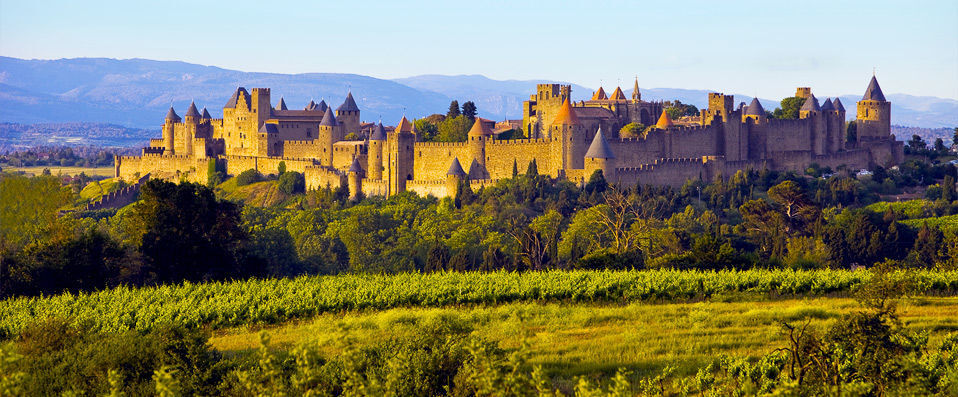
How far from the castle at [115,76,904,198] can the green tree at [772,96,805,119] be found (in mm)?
1591

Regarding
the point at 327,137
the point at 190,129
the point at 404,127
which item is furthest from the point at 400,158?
the point at 190,129

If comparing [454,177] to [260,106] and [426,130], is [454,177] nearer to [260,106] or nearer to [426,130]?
[426,130]

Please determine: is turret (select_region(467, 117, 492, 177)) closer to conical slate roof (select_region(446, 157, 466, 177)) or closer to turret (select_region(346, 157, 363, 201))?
conical slate roof (select_region(446, 157, 466, 177))

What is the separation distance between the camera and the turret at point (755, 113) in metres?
62.3

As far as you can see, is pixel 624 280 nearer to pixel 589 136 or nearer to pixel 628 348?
pixel 628 348

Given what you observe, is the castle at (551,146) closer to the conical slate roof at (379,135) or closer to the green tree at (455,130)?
the conical slate roof at (379,135)

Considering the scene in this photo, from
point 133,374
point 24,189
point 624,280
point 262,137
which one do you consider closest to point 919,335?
point 624,280

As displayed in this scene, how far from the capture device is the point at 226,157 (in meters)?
71.3

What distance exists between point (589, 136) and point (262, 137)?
23251mm

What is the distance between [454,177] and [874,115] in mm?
27889

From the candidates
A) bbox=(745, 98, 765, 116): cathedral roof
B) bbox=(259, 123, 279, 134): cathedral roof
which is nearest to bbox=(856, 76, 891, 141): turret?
bbox=(745, 98, 765, 116): cathedral roof

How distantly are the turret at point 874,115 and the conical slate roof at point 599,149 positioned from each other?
2159 cm

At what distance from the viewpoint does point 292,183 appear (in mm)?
63438

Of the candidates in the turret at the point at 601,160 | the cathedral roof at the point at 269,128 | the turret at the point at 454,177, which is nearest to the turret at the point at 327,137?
the cathedral roof at the point at 269,128
